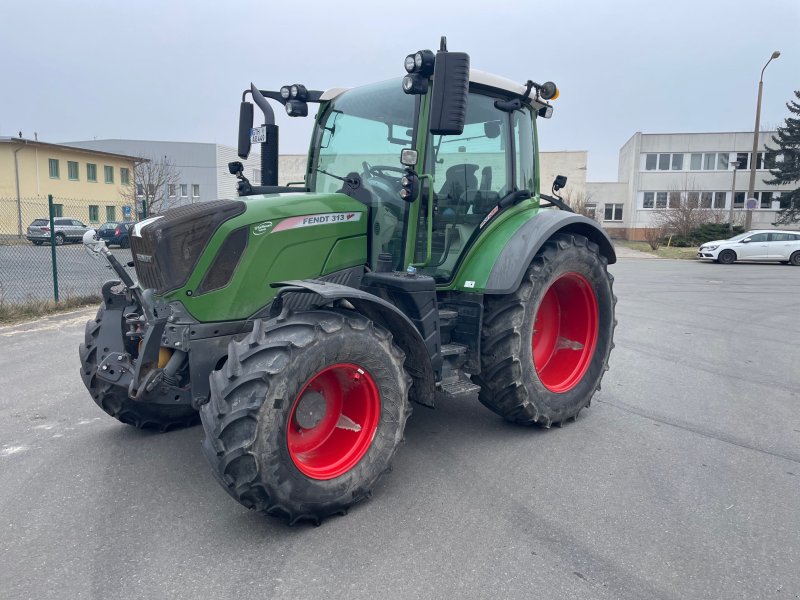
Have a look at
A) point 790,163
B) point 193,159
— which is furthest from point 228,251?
point 193,159

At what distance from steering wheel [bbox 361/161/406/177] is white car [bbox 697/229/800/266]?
80.8 feet

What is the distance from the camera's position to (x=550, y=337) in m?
5.38

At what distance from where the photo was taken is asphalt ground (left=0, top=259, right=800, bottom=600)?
279 cm

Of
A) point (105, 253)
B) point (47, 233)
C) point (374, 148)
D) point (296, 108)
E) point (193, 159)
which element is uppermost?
point (193, 159)

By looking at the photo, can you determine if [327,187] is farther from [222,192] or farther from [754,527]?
[222,192]

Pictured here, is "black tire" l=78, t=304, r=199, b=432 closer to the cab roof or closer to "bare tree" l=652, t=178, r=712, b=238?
the cab roof

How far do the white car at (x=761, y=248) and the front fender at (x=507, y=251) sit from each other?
77.7ft

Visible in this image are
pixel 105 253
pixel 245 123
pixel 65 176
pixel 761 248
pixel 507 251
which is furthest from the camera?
pixel 65 176

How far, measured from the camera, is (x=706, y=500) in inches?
142

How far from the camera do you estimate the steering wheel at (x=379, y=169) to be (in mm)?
4257

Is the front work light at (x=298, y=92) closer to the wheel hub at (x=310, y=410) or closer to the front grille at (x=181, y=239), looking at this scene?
the front grille at (x=181, y=239)

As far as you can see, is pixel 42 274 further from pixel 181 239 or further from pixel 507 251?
pixel 507 251

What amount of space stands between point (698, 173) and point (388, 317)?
159 feet

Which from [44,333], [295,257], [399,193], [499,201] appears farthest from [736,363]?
[44,333]
